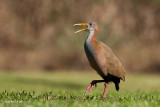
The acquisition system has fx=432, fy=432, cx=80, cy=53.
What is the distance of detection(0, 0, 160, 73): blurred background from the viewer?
28.1 m

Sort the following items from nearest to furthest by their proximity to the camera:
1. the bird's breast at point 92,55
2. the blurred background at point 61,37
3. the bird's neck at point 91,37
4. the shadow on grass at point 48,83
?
1. the bird's breast at point 92,55
2. the bird's neck at point 91,37
3. the shadow on grass at point 48,83
4. the blurred background at point 61,37

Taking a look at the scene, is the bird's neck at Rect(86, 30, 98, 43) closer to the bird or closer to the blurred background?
the bird

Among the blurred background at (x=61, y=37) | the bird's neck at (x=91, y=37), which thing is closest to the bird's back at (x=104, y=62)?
the bird's neck at (x=91, y=37)

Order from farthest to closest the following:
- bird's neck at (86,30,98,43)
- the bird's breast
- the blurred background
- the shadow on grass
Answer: the blurred background → the shadow on grass → bird's neck at (86,30,98,43) → the bird's breast

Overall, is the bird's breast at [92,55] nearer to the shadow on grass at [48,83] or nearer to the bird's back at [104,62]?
the bird's back at [104,62]

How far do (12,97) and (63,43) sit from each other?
18674 millimetres

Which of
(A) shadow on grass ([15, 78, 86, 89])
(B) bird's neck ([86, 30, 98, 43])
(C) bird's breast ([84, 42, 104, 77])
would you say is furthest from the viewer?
(A) shadow on grass ([15, 78, 86, 89])

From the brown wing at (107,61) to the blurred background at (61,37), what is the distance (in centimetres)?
1676

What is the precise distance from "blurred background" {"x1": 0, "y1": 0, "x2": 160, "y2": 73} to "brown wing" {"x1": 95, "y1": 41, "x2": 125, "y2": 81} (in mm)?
16755

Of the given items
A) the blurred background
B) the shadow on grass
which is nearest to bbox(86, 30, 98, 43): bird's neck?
the shadow on grass

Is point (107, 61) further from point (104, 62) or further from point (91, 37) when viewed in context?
point (91, 37)

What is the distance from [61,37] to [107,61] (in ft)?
60.1

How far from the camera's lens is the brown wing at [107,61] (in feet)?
33.7

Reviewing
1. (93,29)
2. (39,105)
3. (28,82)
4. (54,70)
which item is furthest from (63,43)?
(39,105)
